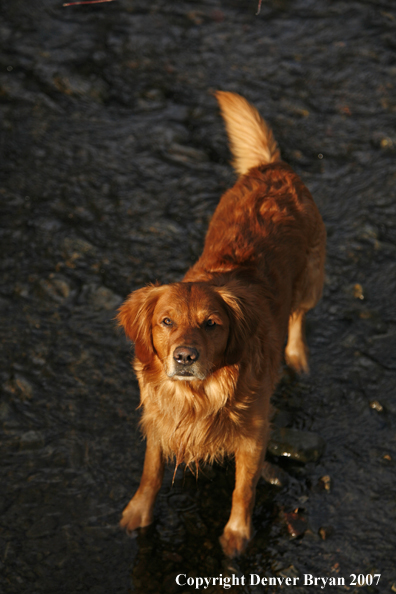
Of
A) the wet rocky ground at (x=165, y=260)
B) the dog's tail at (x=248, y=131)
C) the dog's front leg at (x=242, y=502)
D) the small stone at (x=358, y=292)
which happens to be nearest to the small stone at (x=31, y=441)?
the wet rocky ground at (x=165, y=260)

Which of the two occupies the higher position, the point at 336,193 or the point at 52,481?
the point at 336,193

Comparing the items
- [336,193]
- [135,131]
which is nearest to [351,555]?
[336,193]

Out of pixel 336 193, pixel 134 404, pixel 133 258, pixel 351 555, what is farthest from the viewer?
pixel 336 193

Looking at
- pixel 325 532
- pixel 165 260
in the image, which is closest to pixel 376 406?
pixel 325 532

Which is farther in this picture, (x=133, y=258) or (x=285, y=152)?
(x=285, y=152)

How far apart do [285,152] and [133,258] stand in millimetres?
2056

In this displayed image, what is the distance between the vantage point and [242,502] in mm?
3459

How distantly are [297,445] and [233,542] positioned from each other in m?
0.77

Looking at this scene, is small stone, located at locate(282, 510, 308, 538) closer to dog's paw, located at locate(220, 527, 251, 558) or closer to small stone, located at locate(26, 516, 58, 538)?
dog's paw, located at locate(220, 527, 251, 558)

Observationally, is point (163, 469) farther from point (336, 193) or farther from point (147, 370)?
point (336, 193)

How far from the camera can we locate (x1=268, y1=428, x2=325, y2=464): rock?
3.88 metres

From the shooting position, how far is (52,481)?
12.1 ft

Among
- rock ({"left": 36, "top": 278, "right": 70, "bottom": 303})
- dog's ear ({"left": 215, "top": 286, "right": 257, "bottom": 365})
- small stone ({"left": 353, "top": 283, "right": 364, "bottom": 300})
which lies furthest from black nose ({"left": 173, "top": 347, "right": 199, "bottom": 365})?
small stone ({"left": 353, "top": 283, "right": 364, "bottom": 300})

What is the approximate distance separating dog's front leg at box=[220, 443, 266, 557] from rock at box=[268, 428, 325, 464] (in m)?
0.48
